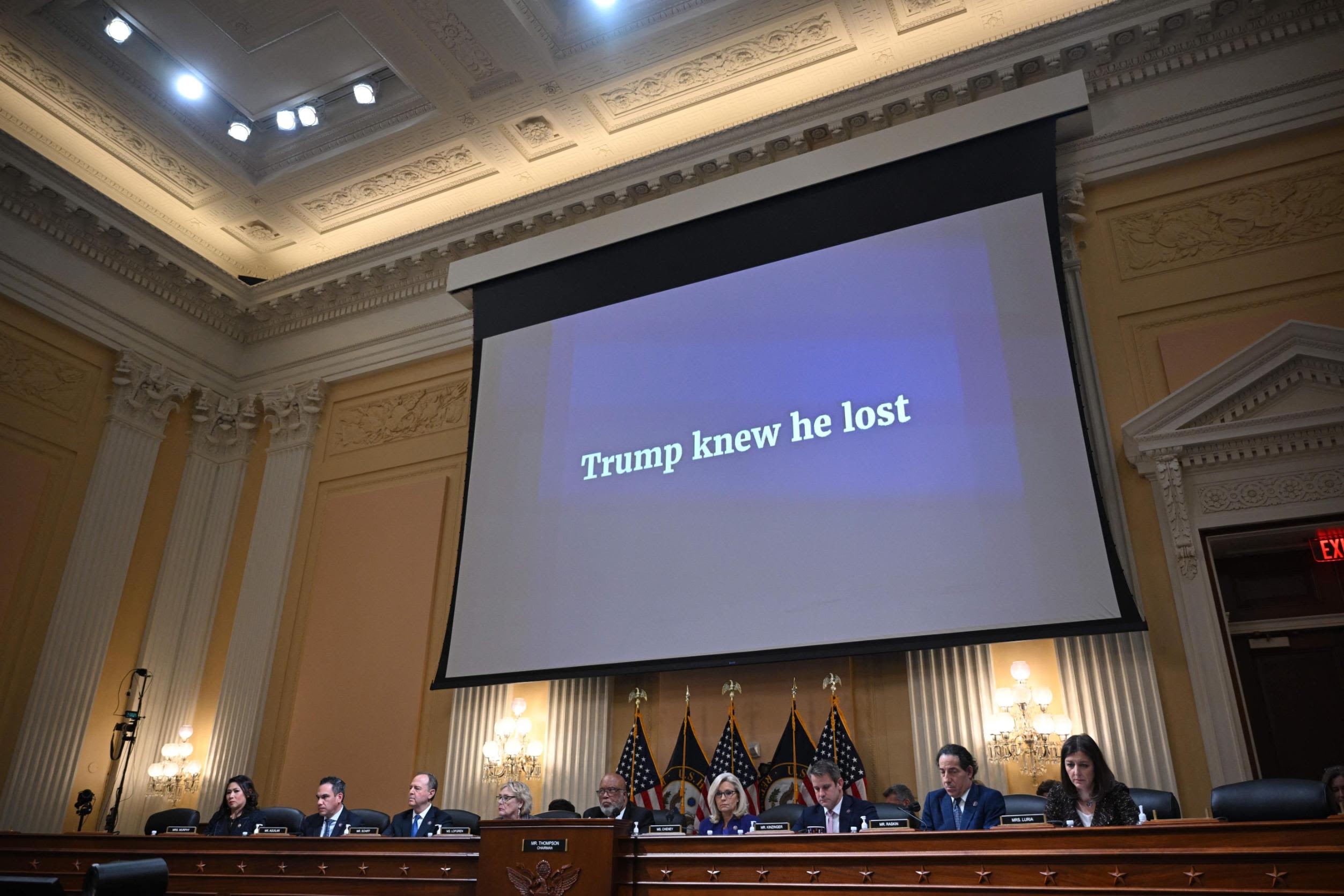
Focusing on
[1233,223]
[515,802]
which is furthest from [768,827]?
[1233,223]

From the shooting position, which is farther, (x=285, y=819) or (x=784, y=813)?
(x=285, y=819)

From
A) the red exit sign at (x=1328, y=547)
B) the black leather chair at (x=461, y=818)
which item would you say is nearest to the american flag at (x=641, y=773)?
the black leather chair at (x=461, y=818)

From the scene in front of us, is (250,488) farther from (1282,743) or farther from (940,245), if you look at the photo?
(1282,743)

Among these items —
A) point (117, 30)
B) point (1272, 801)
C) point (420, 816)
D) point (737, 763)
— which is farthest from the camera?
point (117, 30)

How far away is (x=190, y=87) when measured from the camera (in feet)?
26.6

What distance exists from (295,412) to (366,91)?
3168 mm

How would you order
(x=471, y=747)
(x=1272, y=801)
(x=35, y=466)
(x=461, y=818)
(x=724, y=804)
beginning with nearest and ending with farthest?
(x=1272, y=801) < (x=724, y=804) < (x=461, y=818) < (x=471, y=747) < (x=35, y=466)

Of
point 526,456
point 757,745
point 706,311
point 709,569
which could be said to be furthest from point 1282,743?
point 526,456

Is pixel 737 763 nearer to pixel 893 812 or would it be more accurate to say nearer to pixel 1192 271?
pixel 893 812

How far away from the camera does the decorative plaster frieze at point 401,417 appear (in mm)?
8609

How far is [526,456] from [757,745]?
9.04 ft

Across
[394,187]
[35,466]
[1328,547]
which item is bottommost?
[1328,547]

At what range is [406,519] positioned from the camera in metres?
8.30

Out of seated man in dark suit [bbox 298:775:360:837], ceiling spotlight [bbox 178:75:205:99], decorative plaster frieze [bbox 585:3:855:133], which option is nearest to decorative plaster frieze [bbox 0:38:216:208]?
ceiling spotlight [bbox 178:75:205:99]
